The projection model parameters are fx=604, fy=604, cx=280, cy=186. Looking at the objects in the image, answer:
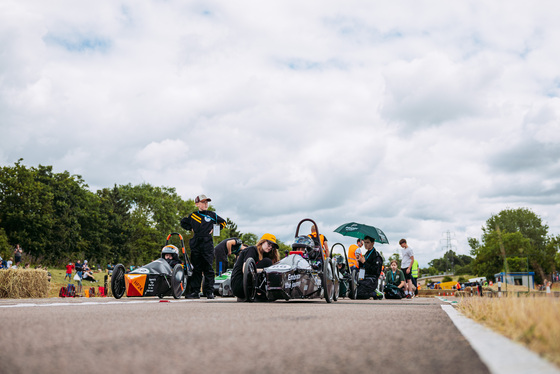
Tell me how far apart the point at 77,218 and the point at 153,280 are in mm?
65719

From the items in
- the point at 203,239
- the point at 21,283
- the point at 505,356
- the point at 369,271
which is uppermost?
the point at 203,239

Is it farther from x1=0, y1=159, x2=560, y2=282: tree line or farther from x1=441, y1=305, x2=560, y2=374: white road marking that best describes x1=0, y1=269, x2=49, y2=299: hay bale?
x1=0, y1=159, x2=560, y2=282: tree line

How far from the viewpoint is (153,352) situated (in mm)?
3229

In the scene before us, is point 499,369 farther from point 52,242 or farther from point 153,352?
point 52,242

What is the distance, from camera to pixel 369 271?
15.3m

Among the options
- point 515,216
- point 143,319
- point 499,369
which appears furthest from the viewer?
point 515,216

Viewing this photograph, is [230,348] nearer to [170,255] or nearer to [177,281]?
[177,281]

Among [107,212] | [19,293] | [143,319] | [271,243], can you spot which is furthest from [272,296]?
[107,212]

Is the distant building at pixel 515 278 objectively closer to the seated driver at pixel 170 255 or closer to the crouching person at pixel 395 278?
the crouching person at pixel 395 278

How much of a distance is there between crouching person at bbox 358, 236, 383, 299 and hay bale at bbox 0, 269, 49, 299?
10.2 m

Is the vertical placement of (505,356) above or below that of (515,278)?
below

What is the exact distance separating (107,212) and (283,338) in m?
88.3

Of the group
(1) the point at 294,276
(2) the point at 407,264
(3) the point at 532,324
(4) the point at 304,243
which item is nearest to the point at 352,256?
(2) the point at 407,264

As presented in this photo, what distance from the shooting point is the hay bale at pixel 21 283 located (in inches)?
705
